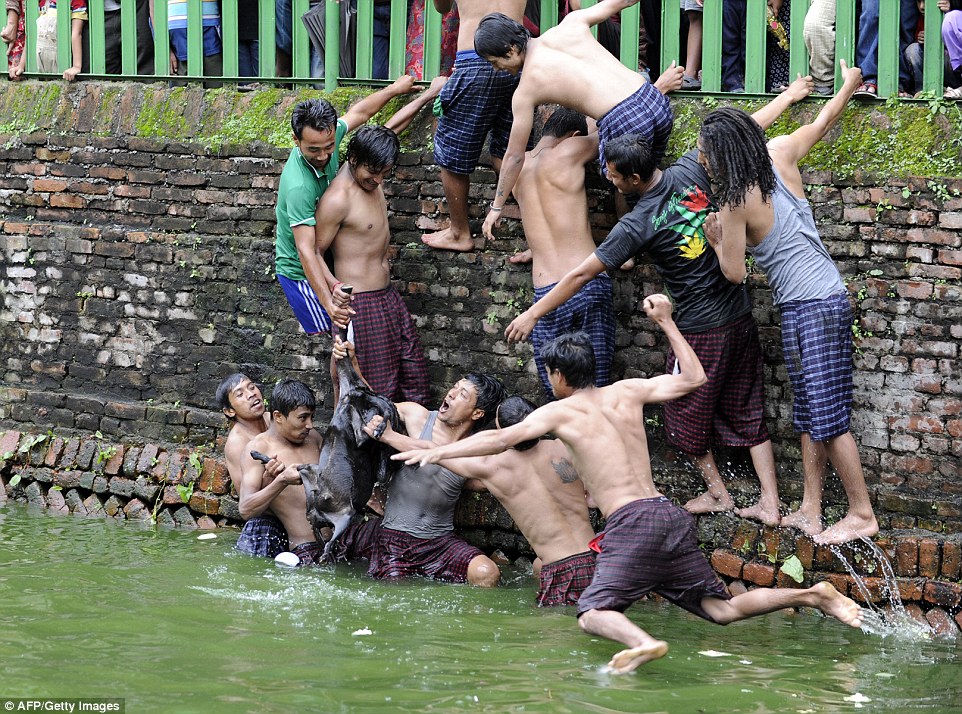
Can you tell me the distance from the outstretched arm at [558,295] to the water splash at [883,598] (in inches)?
68.1

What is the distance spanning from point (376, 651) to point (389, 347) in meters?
2.12

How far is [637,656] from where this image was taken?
5.34 metres

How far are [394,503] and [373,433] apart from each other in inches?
20.7

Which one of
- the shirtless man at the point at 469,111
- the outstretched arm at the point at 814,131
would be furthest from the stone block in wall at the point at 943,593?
the shirtless man at the point at 469,111

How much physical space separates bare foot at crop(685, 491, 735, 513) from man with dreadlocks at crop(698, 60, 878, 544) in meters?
0.46

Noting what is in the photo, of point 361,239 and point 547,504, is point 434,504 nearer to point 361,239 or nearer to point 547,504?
point 547,504

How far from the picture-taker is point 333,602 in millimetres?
6535

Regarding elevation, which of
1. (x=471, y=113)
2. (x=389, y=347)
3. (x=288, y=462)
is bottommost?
(x=288, y=462)

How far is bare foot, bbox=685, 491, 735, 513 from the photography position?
21.8ft

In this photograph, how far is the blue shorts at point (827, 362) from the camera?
20.3 ft

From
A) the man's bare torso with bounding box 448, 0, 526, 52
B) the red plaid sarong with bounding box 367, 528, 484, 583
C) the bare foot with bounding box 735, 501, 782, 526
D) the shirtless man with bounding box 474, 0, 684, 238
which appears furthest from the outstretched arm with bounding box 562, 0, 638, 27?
the red plaid sarong with bounding box 367, 528, 484, 583

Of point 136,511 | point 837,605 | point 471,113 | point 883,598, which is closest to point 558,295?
point 471,113

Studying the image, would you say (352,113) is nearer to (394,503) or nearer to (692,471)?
(394,503)

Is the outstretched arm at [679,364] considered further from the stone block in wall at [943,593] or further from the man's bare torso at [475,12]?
the man's bare torso at [475,12]
